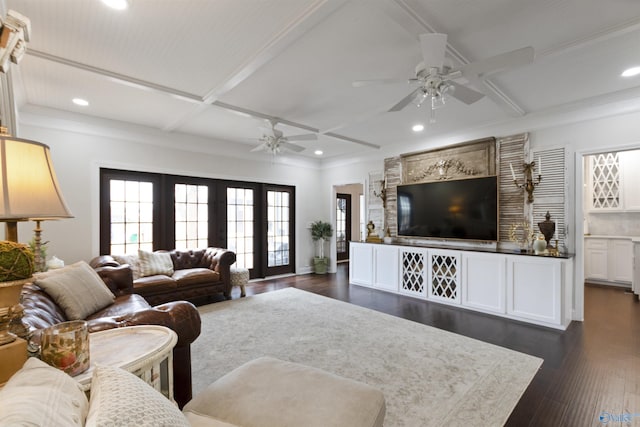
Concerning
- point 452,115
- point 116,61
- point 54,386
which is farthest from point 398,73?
point 54,386

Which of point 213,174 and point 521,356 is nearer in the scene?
point 521,356

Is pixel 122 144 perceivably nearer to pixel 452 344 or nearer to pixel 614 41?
pixel 452 344

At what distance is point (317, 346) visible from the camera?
305cm

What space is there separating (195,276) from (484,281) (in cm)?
416

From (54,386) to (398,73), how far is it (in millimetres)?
3268

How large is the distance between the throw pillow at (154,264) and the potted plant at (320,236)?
337cm

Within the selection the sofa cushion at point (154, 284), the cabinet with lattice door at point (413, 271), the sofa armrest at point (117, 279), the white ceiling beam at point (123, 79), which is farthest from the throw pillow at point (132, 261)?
the cabinet with lattice door at point (413, 271)

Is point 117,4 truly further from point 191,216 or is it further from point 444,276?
point 444,276

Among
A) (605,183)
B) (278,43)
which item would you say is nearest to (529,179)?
(605,183)

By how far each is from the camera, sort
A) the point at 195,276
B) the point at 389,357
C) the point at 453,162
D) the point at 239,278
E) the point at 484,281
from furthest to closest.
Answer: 1. the point at 453,162
2. the point at 239,278
3. the point at 195,276
4. the point at 484,281
5. the point at 389,357

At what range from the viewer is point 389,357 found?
281 centimetres

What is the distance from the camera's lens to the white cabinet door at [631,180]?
5.53 metres

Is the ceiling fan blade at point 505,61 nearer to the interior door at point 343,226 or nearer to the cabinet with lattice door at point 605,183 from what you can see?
the cabinet with lattice door at point 605,183

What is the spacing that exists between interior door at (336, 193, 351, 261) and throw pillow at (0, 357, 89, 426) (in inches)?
327
